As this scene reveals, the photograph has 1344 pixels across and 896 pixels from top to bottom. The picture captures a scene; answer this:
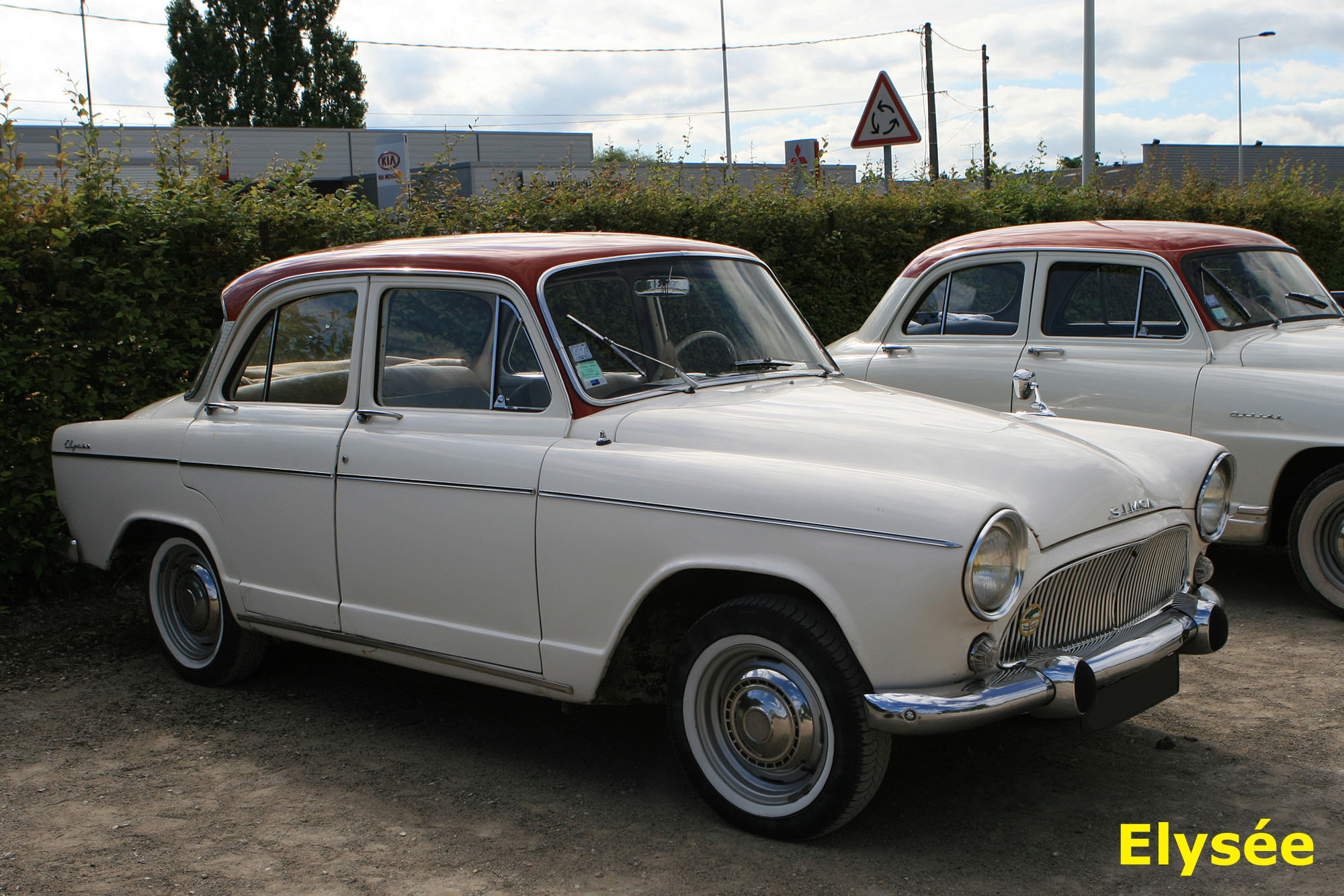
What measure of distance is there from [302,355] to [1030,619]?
290cm

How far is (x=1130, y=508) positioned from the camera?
3443mm

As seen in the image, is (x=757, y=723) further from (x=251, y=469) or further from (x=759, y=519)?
(x=251, y=469)

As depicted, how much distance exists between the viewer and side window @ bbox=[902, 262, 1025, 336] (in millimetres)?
6438

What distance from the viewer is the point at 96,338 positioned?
6.18 m

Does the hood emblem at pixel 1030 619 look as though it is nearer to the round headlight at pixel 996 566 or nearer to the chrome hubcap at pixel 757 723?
the round headlight at pixel 996 566

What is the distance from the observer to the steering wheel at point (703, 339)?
13.2 feet

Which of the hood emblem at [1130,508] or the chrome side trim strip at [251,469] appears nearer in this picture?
the hood emblem at [1130,508]

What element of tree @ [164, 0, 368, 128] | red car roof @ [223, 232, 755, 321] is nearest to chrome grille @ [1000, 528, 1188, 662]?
red car roof @ [223, 232, 755, 321]

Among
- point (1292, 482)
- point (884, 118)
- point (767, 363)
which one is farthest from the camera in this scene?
point (884, 118)

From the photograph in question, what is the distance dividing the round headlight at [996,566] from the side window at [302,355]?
8.04 feet

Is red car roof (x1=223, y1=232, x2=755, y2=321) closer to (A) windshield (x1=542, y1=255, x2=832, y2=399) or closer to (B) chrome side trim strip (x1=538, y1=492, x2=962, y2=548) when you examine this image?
(A) windshield (x1=542, y1=255, x2=832, y2=399)

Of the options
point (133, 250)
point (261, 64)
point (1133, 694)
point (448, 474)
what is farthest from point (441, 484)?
point (261, 64)

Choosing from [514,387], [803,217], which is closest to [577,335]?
[514,387]

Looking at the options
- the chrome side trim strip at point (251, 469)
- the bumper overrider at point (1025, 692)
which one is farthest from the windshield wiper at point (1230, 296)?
the chrome side trim strip at point (251, 469)
